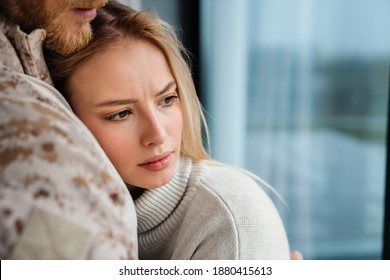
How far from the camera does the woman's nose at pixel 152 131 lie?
2.90ft

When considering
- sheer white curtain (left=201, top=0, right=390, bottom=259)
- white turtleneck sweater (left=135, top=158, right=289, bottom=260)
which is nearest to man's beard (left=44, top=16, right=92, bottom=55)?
white turtleneck sweater (left=135, top=158, right=289, bottom=260)

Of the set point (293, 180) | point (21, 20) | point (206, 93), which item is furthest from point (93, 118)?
point (206, 93)

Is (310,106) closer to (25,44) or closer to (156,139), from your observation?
(156,139)

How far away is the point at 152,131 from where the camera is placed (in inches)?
34.9

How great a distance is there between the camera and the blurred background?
7.20 feet

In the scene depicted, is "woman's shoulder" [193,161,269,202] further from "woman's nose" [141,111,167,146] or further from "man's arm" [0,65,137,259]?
"man's arm" [0,65,137,259]

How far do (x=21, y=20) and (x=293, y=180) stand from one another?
1922 millimetres

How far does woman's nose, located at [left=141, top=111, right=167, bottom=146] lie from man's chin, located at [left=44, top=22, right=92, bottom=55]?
6.6 inches

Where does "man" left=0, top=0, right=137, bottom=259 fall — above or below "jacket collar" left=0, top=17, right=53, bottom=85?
below

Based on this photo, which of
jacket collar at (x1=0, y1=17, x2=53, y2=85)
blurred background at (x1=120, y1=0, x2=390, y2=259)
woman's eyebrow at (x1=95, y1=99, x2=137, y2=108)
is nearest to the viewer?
jacket collar at (x1=0, y1=17, x2=53, y2=85)

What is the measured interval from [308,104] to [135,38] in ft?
5.05

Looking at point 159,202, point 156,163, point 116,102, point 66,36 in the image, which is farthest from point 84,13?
point 159,202
